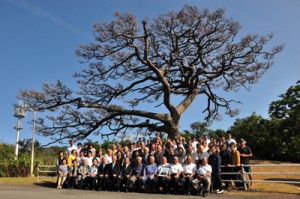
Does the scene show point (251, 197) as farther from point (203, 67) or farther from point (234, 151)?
point (203, 67)

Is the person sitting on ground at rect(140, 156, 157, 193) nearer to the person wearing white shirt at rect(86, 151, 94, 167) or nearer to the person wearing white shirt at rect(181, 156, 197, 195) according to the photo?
the person wearing white shirt at rect(181, 156, 197, 195)

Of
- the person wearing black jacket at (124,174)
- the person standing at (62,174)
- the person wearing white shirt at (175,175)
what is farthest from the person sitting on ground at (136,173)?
the person standing at (62,174)

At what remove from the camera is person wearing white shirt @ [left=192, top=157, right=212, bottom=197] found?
409 inches

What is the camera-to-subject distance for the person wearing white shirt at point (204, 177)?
10.4 meters

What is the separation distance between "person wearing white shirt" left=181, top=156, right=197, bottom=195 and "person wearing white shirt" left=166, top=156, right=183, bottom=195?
17cm

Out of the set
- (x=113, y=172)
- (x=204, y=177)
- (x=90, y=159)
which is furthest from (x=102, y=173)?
(x=204, y=177)

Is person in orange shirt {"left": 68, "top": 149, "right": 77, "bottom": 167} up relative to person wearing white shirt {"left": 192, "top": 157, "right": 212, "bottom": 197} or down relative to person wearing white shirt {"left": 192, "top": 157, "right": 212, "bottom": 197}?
up

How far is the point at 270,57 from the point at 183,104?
6344mm

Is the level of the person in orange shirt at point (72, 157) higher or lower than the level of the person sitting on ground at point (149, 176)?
higher

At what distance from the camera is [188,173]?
11.0 m

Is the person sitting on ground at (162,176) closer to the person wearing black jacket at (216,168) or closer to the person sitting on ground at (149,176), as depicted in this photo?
the person sitting on ground at (149,176)

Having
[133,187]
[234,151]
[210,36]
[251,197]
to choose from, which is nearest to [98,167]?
[133,187]

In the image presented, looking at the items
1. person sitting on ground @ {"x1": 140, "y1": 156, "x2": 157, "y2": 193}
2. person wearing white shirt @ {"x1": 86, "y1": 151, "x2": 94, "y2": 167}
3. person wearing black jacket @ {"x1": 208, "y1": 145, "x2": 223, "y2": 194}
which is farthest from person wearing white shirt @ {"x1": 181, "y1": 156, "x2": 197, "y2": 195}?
person wearing white shirt @ {"x1": 86, "y1": 151, "x2": 94, "y2": 167}

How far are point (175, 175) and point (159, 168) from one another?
0.70 m
